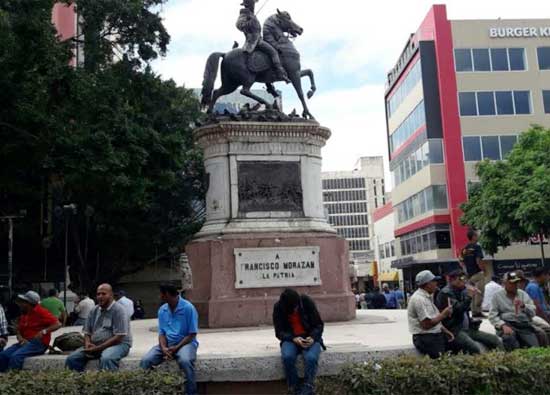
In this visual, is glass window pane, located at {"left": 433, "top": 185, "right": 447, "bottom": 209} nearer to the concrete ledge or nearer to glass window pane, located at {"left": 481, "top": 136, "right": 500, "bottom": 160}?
glass window pane, located at {"left": 481, "top": 136, "right": 500, "bottom": 160}

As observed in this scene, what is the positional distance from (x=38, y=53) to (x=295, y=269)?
10.2 m

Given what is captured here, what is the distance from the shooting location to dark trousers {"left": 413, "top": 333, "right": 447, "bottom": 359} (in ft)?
23.3

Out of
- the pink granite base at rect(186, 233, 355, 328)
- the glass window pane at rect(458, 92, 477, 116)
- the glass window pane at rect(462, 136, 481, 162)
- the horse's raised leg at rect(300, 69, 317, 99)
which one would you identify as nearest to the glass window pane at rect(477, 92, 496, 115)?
the glass window pane at rect(458, 92, 477, 116)

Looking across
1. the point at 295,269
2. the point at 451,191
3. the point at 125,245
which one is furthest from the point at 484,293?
the point at 451,191

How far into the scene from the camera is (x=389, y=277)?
61.2m

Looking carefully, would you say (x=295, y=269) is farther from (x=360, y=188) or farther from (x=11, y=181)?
(x=360, y=188)

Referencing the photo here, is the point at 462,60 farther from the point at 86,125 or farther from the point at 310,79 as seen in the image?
the point at 310,79

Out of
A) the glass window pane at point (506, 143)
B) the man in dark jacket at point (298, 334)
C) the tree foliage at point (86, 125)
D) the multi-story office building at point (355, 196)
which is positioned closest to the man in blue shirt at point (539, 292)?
the man in dark jacket at point (298, 334)

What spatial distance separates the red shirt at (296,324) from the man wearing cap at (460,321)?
1745 millimetres


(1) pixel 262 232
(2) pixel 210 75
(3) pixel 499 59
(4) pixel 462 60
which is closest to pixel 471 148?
(4) pixel 462 60

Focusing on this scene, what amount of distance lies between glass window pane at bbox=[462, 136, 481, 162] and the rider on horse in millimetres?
34963

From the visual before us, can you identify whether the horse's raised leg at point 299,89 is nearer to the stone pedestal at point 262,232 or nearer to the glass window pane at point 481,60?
the stone pedestal at point 262,232

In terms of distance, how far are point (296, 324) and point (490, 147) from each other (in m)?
41.1

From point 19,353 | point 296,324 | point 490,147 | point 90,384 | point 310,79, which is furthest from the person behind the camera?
point 490,147
